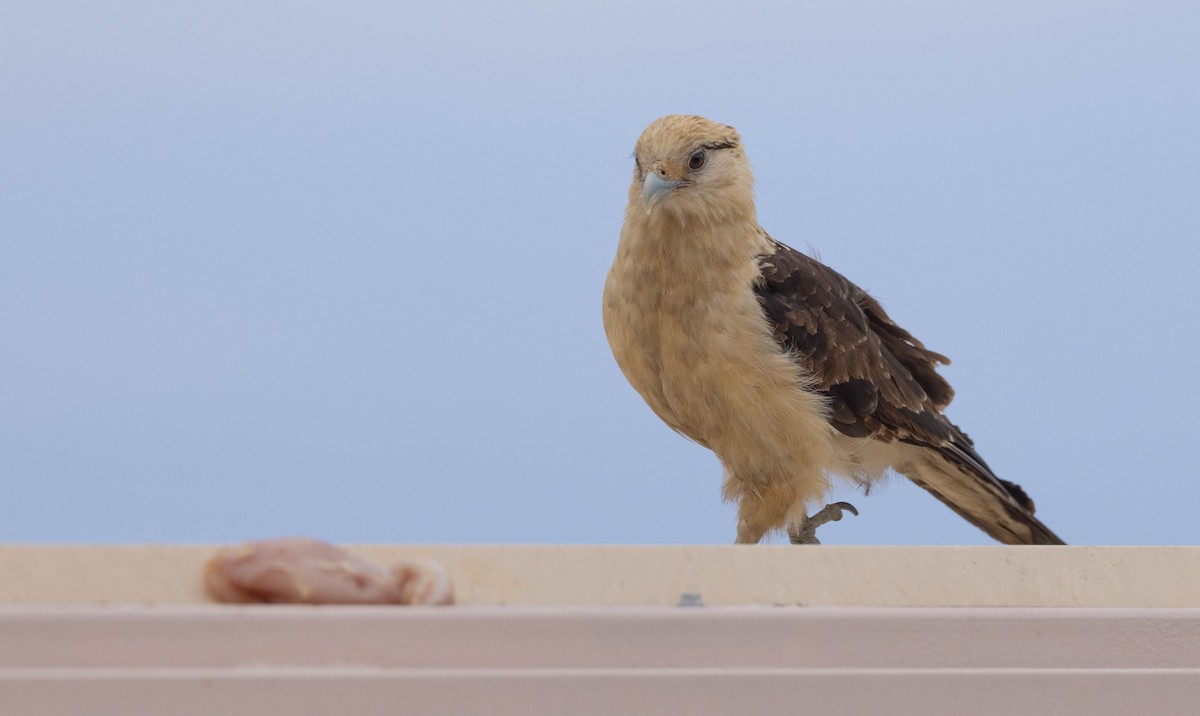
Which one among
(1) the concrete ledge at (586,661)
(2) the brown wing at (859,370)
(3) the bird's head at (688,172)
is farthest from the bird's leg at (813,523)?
(1) the concrete ledge at (586,661)

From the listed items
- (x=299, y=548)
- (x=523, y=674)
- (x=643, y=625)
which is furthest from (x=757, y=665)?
(x=299, y=548)

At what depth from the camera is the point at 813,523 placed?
12.2 ft

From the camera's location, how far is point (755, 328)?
11.4ft

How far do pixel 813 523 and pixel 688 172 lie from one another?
105cm

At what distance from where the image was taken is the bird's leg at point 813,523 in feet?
12.1

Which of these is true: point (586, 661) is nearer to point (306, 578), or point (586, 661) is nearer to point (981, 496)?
point (306, 578)

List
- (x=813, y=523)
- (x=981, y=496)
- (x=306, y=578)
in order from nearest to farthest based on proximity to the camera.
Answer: (x=306, y=578) → (x=813, y=523) → (x=981, y=496)

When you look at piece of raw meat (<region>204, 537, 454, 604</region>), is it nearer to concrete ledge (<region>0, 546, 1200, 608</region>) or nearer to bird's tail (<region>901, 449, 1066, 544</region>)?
concrete ledge (<region>0, 546, 1200, 608</region>)

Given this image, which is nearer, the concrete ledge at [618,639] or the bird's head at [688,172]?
the concrete ledge at [618,639]

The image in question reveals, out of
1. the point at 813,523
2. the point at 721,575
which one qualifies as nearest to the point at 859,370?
the point at 813,523

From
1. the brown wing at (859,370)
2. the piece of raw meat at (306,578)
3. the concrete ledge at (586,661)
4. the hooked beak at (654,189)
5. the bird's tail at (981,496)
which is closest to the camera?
the concrete ledge at (586,661)

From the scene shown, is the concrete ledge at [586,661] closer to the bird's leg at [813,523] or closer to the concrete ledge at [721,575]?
the concrete ledge at [721,575]

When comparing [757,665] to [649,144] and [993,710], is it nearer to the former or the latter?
[993,710]

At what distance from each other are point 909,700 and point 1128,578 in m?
0.61
